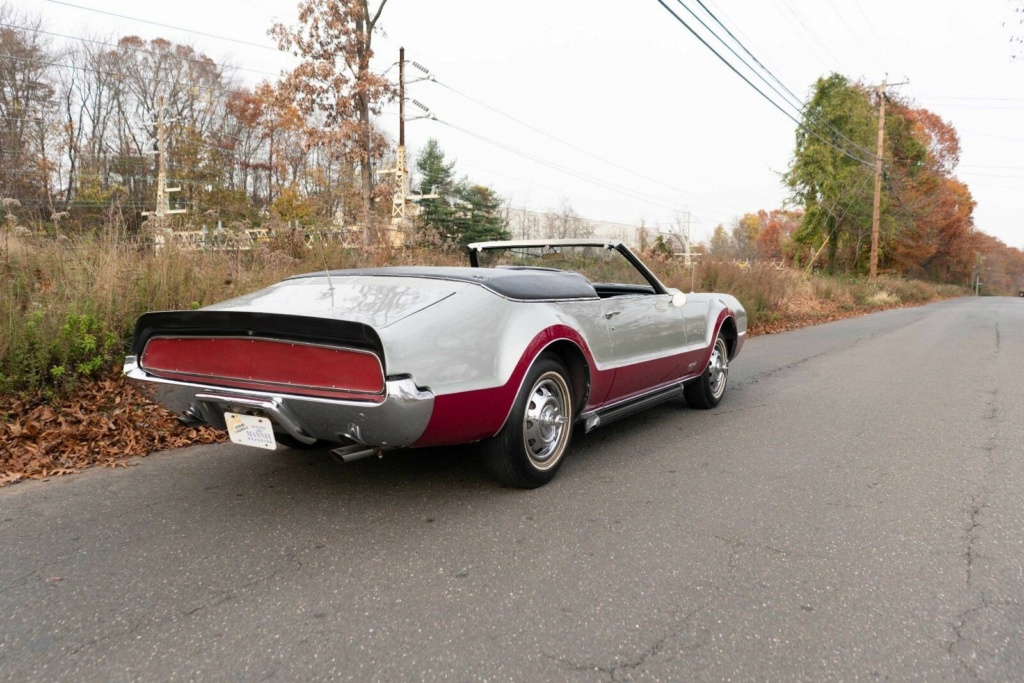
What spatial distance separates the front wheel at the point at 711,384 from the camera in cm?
598

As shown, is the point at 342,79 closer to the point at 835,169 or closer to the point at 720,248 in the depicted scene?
the point at 720,248

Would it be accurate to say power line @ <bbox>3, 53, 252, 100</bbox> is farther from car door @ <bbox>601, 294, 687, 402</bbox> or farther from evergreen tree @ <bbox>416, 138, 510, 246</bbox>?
car door @ <bbox>601, 294, 687, 402</bbox>

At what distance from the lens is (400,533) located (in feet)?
10.5

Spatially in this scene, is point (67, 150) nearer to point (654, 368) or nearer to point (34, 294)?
point (34, 294)

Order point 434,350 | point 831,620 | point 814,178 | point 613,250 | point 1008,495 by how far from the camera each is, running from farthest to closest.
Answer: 1. point 814,178
2. point 613,250
3. point 1008,495
4. point 434,350
5. point 831,620

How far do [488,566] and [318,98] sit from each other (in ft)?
52.9

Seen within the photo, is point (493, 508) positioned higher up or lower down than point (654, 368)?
lower down

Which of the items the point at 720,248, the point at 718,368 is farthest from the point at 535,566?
the point at 720,248

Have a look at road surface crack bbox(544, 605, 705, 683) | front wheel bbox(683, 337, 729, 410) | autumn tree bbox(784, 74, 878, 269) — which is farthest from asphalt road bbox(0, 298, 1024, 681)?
autumn tree bbox(784, 74, 878, 269)

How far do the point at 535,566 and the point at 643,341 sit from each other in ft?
7.63

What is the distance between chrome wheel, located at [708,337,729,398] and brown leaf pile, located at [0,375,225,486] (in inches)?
159

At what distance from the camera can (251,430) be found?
3.28 meters

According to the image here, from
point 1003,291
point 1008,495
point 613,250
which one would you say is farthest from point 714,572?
point 1003,291

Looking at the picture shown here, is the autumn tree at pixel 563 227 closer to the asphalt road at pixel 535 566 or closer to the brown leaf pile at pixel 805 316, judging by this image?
the brown leaf pile at pixel 805 316
